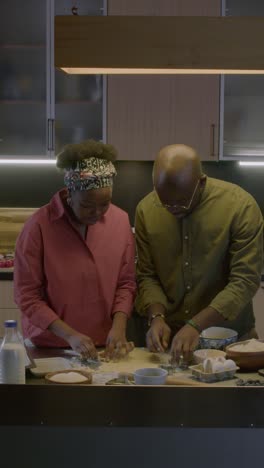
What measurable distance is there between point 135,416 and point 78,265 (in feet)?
2.28

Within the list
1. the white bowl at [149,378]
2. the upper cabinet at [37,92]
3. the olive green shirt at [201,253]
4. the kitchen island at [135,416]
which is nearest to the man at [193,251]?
the olive green shirt at [201,253]

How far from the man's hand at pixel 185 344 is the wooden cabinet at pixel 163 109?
213 centimetres

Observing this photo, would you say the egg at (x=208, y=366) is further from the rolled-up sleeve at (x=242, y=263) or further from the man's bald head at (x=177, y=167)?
the man's bald head at (x=177, y=167)

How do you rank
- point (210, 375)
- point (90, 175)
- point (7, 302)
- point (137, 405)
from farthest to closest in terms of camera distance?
1. point (7, 302)
2. point (90, 175)
3. point (210, 375)
4. point (137, 405)

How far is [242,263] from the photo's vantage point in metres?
2.23

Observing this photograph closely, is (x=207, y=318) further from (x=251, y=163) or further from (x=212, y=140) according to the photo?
(x=251, y=163)

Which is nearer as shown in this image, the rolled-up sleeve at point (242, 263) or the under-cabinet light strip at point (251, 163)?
the rolled-up sleeve at point (242, 263)

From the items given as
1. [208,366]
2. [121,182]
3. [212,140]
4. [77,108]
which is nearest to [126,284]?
[208,366]

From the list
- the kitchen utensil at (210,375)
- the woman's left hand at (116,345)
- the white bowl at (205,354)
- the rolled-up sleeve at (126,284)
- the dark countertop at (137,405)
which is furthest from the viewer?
the rolled-up sleeve at (126,284)

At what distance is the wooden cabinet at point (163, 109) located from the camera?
159 inches

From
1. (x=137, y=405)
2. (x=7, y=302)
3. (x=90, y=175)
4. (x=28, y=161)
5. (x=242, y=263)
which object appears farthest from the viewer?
(x=28, y=161)

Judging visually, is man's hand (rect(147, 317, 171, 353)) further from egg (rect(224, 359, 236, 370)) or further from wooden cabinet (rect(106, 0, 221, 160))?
wooden cabinet (rect(106, 0, 221, 160))

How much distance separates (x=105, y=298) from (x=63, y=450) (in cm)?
62

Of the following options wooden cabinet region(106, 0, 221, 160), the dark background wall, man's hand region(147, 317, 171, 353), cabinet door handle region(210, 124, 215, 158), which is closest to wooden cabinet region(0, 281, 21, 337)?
the dark background wall
